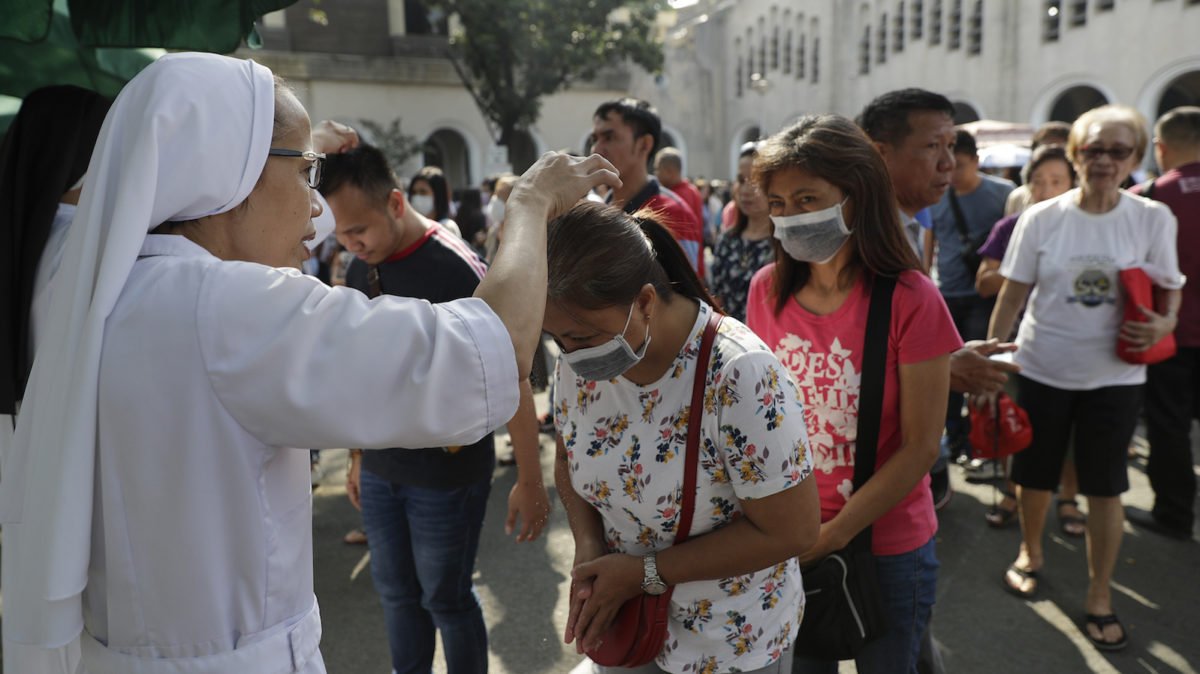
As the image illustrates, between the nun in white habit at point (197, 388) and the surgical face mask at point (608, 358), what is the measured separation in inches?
16.8

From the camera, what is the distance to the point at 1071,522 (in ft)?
15.2

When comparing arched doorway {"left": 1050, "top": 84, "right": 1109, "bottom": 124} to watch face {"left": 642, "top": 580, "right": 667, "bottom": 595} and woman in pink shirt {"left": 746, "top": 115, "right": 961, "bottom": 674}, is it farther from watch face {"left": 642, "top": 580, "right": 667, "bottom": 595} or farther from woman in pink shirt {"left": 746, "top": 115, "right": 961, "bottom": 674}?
watch face {"left": 642, "top": 580, "right": 667, "bottom": 595}

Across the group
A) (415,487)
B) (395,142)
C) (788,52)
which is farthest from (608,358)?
(788,52)

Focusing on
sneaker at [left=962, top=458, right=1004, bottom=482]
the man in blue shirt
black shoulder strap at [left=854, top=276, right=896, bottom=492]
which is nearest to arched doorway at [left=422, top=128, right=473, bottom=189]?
the man in blue shirt

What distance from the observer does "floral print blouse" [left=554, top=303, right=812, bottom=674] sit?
1.73 m

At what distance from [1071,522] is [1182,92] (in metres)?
21.2

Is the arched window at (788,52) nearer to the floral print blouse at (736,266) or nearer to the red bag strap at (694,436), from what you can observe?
the floral print blouse at (736,266)

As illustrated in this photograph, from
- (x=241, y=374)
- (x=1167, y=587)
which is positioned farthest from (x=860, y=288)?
(x=1167, y=587)

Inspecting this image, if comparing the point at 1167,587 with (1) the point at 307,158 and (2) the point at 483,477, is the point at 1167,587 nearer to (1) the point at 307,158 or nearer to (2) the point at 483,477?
(2) the point at 483,477

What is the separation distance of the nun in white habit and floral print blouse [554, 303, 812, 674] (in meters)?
0.55

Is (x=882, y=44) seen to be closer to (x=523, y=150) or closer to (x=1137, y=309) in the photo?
(x=523, y=150)

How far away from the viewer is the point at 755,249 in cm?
452

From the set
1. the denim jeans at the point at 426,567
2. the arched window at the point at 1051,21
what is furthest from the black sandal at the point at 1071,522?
the arched window at the point at 1051,21

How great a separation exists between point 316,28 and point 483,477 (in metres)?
26.9
